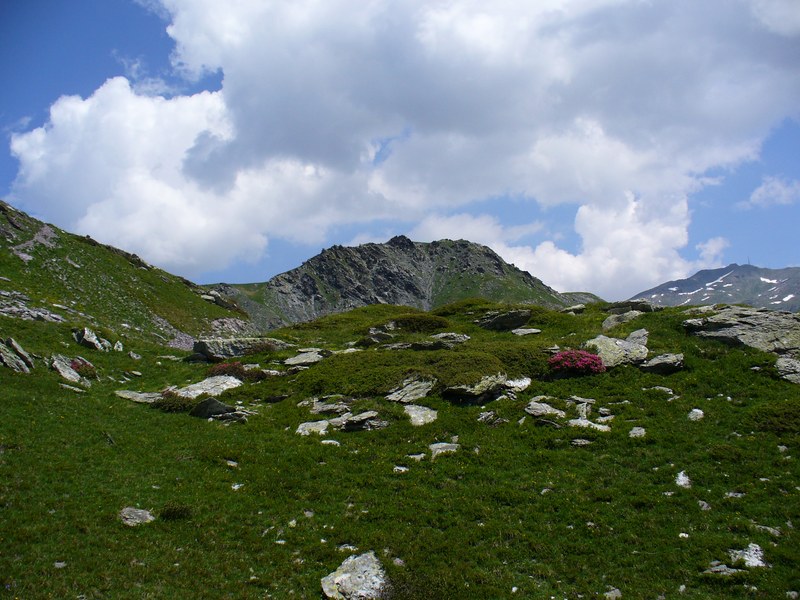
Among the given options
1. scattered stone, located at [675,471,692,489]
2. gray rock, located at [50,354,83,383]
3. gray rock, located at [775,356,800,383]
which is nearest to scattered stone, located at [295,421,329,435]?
scattered stone, located at [675,471,692,489]

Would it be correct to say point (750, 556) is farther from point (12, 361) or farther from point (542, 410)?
point (12, 361)

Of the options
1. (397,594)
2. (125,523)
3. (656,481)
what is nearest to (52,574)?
(125,523)

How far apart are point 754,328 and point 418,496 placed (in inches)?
1134

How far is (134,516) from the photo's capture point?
54.5 feet

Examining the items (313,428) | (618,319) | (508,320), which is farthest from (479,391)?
(508,320)

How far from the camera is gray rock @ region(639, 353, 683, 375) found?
30.2 meters

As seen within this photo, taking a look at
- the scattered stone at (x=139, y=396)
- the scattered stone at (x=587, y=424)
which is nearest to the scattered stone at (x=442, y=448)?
the scattered stone at (x=587, y=424)

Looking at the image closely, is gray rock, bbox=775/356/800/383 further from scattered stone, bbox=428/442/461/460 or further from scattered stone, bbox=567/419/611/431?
scattered stone, bbox=428/442/461/460

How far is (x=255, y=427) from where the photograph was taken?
88.6ft

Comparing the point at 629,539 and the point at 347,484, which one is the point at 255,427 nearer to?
the point at 347,484

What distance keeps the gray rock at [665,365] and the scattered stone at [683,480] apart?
12.6 m

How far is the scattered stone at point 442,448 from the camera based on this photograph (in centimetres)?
2250

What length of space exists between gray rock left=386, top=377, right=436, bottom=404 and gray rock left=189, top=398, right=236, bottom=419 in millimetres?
10306

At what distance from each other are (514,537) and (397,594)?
4.93m
